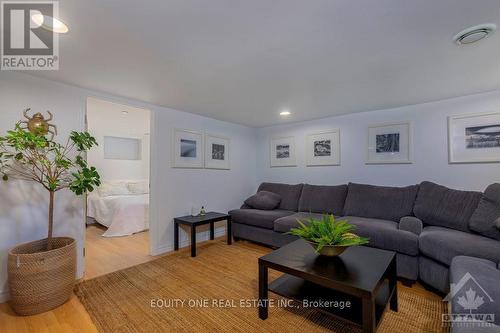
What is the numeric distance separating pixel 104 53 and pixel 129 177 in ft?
14.7

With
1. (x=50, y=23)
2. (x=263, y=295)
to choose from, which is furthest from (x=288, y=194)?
(x=50, y=23)

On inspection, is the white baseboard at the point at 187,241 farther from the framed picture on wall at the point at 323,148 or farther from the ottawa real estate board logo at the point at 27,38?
the ottawa real estate board logo at the point at 27,38

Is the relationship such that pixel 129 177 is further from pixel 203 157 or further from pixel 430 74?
pixel 430 74

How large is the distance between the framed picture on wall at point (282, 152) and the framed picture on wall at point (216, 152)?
0.95 meters

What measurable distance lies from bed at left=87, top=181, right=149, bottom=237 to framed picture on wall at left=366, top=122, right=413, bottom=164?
403 centimetres

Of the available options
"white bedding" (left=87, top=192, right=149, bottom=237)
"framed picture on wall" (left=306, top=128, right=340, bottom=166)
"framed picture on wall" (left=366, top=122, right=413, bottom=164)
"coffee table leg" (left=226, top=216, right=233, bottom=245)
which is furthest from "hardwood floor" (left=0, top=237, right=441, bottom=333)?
"framed picture on wall" (left=306, top=128, right=340, bottom=166)

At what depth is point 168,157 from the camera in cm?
332

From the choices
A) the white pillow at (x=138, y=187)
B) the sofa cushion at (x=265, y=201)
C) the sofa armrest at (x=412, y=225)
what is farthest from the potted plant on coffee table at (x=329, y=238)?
the white pillow at (x=138, y=187)

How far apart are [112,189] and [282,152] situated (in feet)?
12.4

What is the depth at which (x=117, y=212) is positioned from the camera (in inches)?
157

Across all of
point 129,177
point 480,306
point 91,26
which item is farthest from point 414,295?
point 129,177

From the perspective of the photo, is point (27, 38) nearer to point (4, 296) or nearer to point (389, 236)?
point (4, 296)

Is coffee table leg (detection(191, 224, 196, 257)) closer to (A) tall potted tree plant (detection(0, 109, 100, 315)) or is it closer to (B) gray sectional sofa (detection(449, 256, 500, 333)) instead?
(A) tall potted tree plant (detection(0, 109, 100, 315))

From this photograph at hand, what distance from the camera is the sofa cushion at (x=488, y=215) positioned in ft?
6.65
